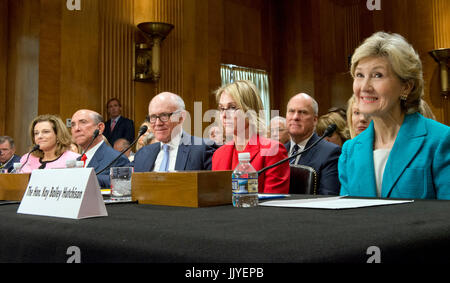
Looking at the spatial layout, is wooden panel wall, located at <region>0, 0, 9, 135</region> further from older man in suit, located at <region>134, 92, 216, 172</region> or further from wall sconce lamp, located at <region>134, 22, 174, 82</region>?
older man in suit, located at <region>134, 92, 216, 172</region>

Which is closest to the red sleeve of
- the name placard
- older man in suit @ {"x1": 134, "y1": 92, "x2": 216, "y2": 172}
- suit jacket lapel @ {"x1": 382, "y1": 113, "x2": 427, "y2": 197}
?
suit jacket lapel @ {"x1": 382, "y1": 113, "x2": 427, "y2": 197}

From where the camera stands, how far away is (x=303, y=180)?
7.79 ft

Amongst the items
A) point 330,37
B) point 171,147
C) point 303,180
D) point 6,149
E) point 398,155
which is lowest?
point 303,180

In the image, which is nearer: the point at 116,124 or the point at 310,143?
the point at 310,143

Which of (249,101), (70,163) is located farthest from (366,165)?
(70,163)

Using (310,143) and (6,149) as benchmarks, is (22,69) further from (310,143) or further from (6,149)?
(310,143)

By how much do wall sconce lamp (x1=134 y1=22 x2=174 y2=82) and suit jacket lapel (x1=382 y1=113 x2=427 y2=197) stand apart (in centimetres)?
543

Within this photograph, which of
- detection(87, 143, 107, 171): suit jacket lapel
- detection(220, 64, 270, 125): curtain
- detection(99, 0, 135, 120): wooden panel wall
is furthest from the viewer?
detection(220, 64, 270, 125): curtain

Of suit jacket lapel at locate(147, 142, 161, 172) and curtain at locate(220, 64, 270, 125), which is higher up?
curtain at locate(220, 64, 270, 125)

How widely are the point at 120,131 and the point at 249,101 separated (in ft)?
13.7

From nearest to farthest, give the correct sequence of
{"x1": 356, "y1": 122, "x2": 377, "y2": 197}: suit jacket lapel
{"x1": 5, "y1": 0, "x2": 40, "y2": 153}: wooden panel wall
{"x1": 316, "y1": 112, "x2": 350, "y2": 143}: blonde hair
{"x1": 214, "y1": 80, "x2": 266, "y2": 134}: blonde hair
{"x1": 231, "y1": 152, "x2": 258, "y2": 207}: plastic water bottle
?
{"x1": 231, "y1": 152, "x2": 258, "y2": 207}: plastic water bottle → {"x1": 356, "y1": 122, "x2": 377, "y2": 197}: suit jacket lapel → {"x1": 214, "y1": 80, "x2": 266, "y2": 134}: blonde hair → {"x1": 316, "y1": 112, "x2": 350, "y2": 143}: blonde hair → {"x1": 5, "y1": 0, "x2": 40, "y2": 153}: wooden panel wall

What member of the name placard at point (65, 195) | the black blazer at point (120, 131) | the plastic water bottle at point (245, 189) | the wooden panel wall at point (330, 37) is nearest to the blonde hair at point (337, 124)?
the plastic water bottle at point (245, 189)

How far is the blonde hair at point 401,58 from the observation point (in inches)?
72.7

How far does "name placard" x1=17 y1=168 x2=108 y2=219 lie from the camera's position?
1.15 metres
